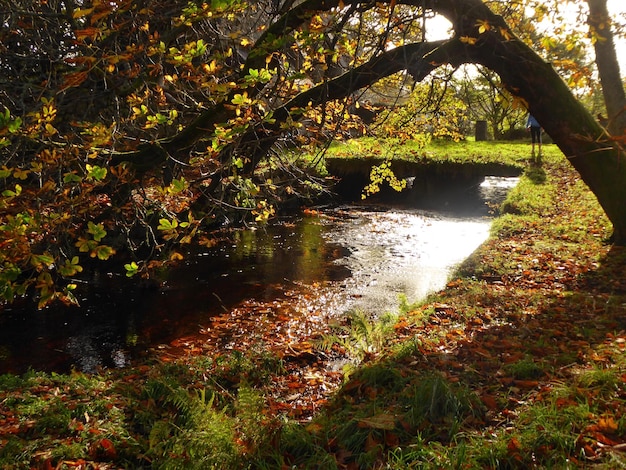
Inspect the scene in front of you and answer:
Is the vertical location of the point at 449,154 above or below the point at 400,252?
above

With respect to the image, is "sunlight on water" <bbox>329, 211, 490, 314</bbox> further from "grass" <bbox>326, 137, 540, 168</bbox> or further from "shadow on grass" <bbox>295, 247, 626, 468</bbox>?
"grass" <bbox>326, 137, 540, 168</bbox>

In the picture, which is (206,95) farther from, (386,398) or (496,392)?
(496,392)

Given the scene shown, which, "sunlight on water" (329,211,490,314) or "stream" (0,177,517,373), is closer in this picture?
"stream" (0,177,517,373)

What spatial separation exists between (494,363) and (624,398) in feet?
3.99

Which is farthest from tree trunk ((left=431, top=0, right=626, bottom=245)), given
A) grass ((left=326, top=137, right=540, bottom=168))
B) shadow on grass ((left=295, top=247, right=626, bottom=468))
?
grass ((left=326, top=137, right=540, bottom=168))

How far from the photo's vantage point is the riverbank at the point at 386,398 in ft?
10.5

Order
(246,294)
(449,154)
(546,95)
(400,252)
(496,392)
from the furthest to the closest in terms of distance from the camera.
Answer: (449,154), (400,252), (246,294), (546,95), (496,392)

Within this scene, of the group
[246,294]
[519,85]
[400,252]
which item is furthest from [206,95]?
[400,252]

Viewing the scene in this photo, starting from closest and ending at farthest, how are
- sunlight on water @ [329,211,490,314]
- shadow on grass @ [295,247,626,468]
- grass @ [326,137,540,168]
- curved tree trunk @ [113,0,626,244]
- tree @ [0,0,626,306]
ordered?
1. shadow on grass @ [295,247,626,468]
2. tree @ [0,0,626,306]
3. curved tree trunk @ [113,0,626,244]
4. sunlight on water @ [329,211,490,314]
5. grass @ [326,137,540,168]

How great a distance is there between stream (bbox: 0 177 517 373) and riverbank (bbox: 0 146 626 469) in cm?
86

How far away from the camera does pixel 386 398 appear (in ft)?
13.6

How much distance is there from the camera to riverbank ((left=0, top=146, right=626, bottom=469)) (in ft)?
10.5

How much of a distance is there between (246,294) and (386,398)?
Result: 5.17 meters

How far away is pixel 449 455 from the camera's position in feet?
9.97
